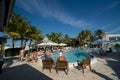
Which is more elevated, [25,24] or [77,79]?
[25,24]

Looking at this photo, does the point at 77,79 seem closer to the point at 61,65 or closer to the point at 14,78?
the point at 61,65

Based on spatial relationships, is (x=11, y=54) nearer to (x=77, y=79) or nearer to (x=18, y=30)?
(x=18, y=30)

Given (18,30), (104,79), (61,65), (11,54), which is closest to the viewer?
(104,79)

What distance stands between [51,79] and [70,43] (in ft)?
220

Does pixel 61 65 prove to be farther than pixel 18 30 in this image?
No

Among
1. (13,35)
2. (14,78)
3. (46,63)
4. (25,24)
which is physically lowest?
(14,78)

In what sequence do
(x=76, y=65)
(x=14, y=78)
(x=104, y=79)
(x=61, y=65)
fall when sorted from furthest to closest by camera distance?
(x=76, y=65) → (x=61, y=65) → (x=14, y=78) → (x=104, y=79)

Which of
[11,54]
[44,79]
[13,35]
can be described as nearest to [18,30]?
[13,35]

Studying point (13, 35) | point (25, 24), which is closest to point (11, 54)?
point (13, 35)

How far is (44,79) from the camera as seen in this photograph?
758 centimetres

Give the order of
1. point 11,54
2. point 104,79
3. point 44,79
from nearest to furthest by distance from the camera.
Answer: point 104,79, point 44,79, point 11,54

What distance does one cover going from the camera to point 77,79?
729 cm

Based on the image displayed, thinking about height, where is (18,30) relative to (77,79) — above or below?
above

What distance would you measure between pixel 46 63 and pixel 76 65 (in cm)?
266
